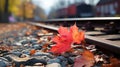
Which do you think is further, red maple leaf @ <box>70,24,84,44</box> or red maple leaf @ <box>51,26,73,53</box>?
red maple leaf @ <box>70,24,84,44</box>

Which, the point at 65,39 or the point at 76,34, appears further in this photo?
the point at 76,34

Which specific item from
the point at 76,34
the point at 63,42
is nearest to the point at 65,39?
the point at 63,42

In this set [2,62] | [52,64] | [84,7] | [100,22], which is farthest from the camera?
[84,7]

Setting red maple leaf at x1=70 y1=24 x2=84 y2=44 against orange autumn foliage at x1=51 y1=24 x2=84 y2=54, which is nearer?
orange autumn foliage at x1=51 y1=24 x2=84 y2=54

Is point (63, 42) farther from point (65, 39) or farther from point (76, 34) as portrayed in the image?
point (76, 34)

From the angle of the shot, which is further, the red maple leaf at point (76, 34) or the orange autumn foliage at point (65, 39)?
the red maple leaf at point (76, 34)

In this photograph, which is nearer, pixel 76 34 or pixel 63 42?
pixel 63 42

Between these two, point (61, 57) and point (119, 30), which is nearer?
point (61, 57)

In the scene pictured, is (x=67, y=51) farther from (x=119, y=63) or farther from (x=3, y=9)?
(x=3, y=9)

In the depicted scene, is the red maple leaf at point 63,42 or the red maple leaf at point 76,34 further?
the red maple leaf at point 76,34

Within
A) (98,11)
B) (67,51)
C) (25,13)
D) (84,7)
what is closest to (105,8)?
(98,11)

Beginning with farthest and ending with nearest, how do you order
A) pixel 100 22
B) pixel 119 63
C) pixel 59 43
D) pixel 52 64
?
pixel 100 22 → pixel 59 43 → pixel 52 64 → pixel 119 63
